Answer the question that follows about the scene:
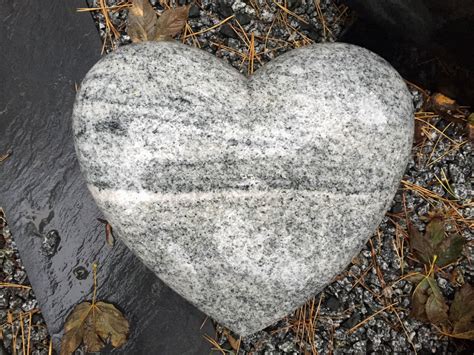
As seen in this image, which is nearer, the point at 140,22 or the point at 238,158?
the point at 238,158

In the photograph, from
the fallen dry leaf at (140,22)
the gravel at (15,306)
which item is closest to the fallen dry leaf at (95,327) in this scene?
the gravel at (15,306)

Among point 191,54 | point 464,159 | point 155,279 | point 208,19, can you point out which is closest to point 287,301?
point 155,279

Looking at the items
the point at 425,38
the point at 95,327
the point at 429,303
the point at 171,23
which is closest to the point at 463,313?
the point at 429,303

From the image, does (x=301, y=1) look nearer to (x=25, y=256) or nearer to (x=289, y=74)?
(x=289, y=74)

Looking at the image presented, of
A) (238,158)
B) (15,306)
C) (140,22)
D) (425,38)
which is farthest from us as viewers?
(15,306)

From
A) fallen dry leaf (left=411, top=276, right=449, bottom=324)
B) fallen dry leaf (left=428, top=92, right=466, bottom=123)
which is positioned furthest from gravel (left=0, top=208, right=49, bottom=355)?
fallen dry leaf (left=428, top=92, right=466, bottom=123)

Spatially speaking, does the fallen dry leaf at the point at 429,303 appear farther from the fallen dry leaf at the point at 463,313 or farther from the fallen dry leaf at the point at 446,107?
the fallen dry leaf at the point at 446,107

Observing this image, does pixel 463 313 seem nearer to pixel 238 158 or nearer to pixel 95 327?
pixel 238 158
